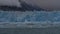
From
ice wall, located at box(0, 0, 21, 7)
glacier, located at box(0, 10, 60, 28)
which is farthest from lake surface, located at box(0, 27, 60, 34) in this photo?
ice wall, located at box(0, 0, 21, 7)

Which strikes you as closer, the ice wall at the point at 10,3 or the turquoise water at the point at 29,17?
the turquoise water at the point at 29,17

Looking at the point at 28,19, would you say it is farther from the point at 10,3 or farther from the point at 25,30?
the point at 10,3

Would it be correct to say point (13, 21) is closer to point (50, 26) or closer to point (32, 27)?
point (32, 27)

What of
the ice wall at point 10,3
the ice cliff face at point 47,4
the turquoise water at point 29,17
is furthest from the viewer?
the ice cliff face at point 47,4

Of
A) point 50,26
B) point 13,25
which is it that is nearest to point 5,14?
point 13,25

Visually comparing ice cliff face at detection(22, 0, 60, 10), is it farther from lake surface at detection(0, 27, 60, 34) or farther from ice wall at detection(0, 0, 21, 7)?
lake surface at detection(0, 27, 60, 34)

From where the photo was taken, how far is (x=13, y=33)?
1324mm

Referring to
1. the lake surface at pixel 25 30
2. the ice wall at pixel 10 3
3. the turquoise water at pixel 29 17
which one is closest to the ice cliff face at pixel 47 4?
the ice wall at pixel 10 3

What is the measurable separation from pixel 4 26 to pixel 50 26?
465mm

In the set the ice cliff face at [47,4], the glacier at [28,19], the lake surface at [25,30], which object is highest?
the ice cliff face at [47,4]

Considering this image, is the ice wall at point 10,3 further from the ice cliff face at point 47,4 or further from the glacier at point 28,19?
the glacier at point 28,19

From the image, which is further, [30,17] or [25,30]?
[30,17]

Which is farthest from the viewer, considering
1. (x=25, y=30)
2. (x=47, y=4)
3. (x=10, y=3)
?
(x=47, y=4)

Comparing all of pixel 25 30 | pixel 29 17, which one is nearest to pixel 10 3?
pixel 29 17
